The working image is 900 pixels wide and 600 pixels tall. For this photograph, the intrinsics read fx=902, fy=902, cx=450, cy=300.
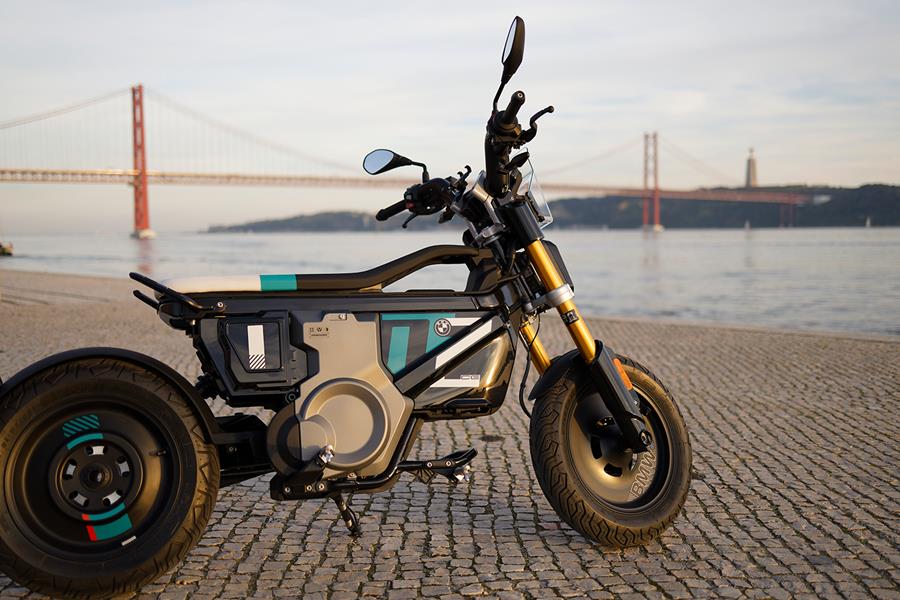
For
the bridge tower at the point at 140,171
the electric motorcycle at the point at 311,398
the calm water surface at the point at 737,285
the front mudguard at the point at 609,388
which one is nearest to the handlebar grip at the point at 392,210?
the electric motorcycle at the point at 311,398

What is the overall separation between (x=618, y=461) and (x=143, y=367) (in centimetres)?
162

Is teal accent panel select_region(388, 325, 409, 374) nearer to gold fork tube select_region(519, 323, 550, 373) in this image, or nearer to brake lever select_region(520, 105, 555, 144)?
gold fork tube select_region(519, 323, 550, 373)

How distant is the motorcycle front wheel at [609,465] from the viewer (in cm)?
303

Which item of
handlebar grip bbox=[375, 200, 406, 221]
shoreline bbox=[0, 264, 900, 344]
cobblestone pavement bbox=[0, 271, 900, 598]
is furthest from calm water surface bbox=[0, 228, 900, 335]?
handlebar grip bbox=[375, 200, 406, 221]

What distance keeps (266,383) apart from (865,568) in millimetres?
1996

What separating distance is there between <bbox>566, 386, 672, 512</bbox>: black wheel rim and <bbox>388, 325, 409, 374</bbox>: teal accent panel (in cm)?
65

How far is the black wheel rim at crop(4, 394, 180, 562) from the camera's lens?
8.52 feet

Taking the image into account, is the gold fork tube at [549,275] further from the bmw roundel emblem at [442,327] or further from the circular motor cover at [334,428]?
the circular motor cover at [334,428]

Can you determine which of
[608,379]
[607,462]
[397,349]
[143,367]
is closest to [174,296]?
[143,367]

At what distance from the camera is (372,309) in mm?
2807

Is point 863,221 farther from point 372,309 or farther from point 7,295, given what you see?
point 372,309

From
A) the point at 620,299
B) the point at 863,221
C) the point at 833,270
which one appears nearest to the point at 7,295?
the point at 620,299

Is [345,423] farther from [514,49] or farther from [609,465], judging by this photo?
[514,49]

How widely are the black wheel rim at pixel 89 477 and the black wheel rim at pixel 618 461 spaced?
1.34 m
